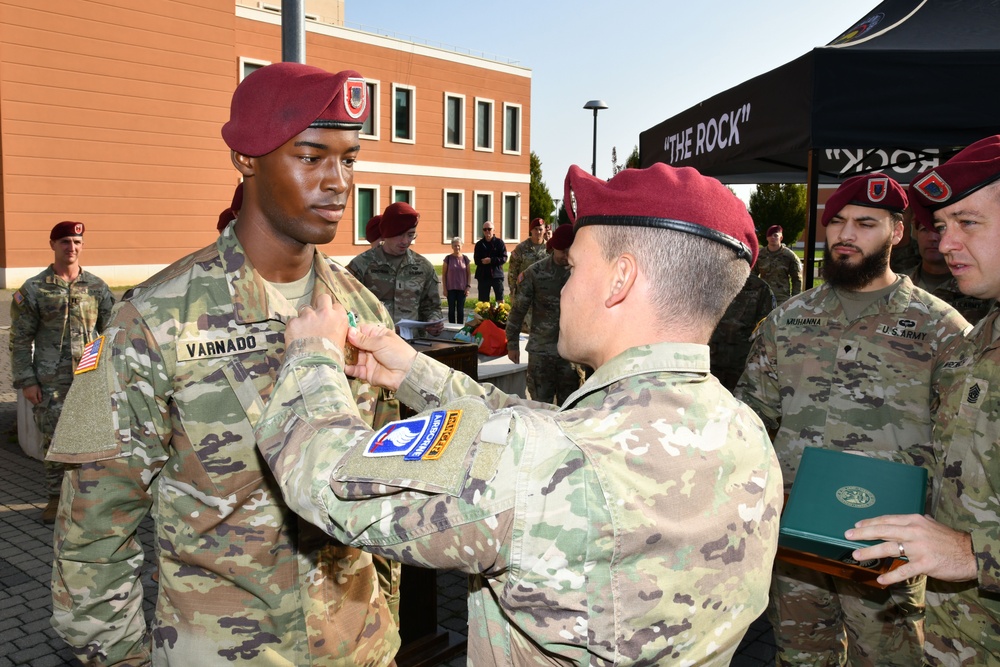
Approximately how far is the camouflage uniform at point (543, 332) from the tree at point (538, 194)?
1318 inches

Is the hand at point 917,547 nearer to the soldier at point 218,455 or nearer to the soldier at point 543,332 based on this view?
the soldier at point 218,455

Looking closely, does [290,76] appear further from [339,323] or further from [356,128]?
[339,323]

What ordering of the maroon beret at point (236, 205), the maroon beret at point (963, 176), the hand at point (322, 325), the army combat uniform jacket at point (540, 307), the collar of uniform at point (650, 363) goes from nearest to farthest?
the collar of uniform at point (650, 363) → the hand at point (322, 325) → the maroon beret at point (963, 176) → the maroon beret at point (236, 205) → the army combat uniform jacket at point (540, 307)

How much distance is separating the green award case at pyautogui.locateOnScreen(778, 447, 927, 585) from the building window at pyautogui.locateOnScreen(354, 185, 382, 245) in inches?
1031

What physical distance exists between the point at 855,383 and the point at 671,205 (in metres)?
2.40

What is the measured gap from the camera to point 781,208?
4125 cm

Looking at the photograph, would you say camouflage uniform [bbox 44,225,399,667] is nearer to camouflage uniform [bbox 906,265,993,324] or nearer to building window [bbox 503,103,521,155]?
camouflage uniform [bbox 906,265,993,324]

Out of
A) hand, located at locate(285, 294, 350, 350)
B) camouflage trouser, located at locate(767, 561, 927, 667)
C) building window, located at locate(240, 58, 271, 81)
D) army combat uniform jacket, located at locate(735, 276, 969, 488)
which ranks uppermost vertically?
building window, located at locate(240, 58, 271, 81)

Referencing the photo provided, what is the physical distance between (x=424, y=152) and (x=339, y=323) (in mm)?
29500

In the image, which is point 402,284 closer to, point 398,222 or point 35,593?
point 398,222

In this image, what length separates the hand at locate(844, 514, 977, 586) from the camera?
209 centimetres

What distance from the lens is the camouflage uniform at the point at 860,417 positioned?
10.8 feet

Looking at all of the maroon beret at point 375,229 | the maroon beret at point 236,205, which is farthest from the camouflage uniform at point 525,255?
the maroon beret at point 236,205

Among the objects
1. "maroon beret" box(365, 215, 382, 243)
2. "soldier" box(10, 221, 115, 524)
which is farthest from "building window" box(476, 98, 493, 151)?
"soldier" box(10, 221, 115, 524)
